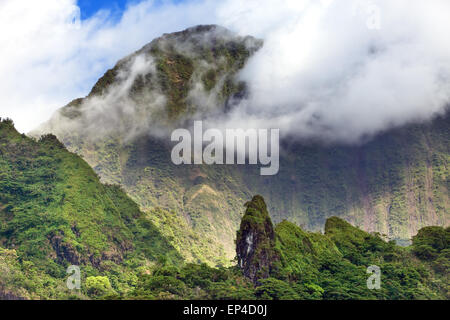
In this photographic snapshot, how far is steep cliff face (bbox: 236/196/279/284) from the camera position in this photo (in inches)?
3794

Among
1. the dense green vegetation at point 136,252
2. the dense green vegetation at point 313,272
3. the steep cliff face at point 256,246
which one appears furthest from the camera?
the steep cliff face at point 256,246

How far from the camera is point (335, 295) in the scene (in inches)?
3740

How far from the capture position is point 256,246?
3841 inches

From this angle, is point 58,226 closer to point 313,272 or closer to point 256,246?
point 256,246

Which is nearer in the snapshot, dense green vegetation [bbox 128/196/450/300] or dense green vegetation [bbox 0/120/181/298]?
dense green vegetation [bbox 128/196/450/300]

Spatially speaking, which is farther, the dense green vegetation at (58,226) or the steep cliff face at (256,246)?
the dense green vegetation at (58,226)

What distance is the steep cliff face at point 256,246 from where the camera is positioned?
3794 inches

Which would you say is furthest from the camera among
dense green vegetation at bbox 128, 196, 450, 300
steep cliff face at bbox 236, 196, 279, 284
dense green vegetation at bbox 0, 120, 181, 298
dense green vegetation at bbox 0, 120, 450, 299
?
dense green vegetation at bbox 0, 120, 181, 298

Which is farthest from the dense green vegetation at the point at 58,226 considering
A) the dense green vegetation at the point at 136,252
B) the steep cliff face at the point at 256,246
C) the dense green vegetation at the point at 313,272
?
the steep cliff face at the point at 256,246

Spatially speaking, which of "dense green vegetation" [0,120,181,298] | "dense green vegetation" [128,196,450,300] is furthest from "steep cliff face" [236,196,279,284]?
"dense green vegetation" [0,120,181,298]

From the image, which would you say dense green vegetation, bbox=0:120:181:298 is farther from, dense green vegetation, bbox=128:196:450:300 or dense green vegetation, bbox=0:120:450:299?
dense green vegetation, bbox=128:196:450:300

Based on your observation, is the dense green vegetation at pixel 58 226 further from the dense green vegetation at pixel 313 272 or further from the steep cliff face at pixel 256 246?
the steep cliff face at pixel 256 246
